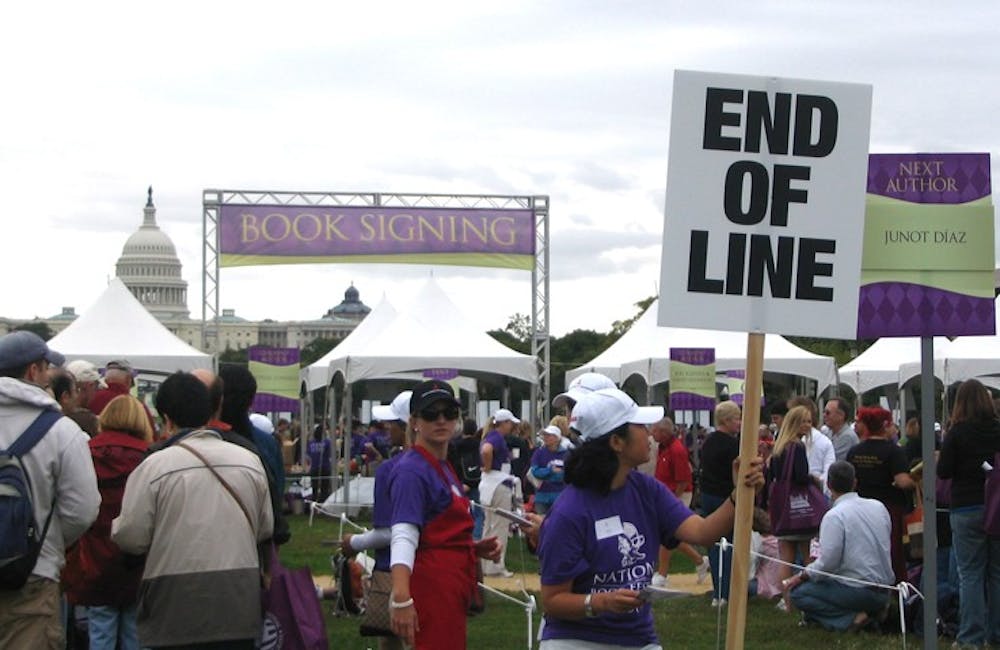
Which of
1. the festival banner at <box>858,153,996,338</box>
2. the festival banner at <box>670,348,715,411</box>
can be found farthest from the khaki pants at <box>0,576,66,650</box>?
the festival banner at <box>670,348,715,411</box>

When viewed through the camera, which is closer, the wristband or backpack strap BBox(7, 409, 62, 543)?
the wristband

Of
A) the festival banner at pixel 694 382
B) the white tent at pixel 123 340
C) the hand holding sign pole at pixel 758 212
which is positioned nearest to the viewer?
the hand holding sign pole at pixel 758 212

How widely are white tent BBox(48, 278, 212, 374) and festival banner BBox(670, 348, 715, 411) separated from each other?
23.9 ft

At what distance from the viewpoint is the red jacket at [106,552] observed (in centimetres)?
750

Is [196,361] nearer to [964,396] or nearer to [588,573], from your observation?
[964,396]

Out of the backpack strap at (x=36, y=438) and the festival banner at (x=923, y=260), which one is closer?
the backpack strap at (x=36, y=438)

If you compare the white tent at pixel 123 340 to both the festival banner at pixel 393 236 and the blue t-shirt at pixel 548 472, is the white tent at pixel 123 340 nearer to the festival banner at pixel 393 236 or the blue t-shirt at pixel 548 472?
the festival banner at pixel 393 236

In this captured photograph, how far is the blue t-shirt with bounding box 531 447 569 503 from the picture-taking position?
1614 centimetres

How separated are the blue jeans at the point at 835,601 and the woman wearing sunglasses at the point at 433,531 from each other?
590 centimetres

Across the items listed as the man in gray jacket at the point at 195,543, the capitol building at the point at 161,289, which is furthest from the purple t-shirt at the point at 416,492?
the capitol building at the point at 161,289

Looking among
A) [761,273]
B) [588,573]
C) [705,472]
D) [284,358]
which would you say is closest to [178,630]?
[588,573]

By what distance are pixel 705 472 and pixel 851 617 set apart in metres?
2.61

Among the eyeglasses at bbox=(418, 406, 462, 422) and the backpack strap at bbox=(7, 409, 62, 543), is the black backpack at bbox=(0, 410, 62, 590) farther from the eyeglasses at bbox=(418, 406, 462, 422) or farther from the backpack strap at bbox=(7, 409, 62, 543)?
the eyeglasses at bbox=(418, 406, 462, 422)

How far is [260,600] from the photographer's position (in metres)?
6.28
